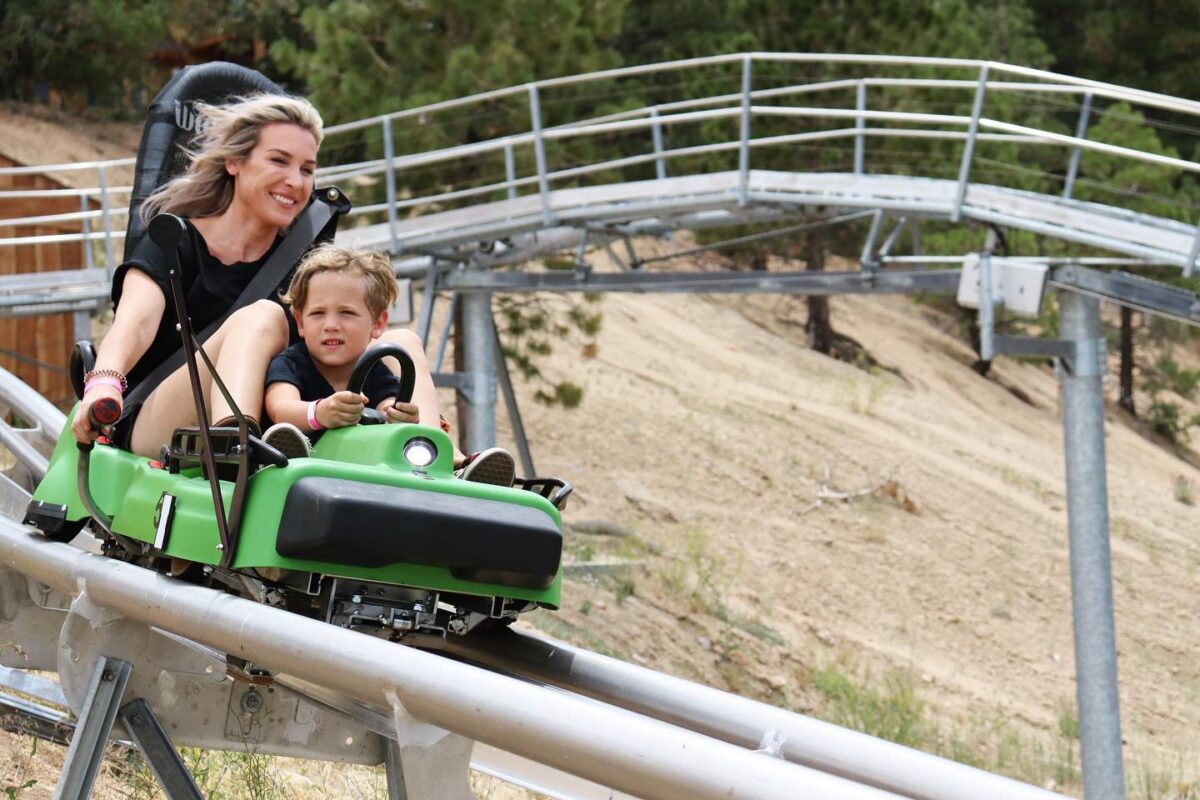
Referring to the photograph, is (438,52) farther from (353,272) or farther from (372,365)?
(372,365)

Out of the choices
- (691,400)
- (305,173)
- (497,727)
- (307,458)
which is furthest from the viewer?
(691,400)

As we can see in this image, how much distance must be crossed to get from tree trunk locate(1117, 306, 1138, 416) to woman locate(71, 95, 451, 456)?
25.7m

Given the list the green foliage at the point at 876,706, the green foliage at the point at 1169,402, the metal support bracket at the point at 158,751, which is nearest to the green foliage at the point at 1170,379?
the green foliage at the point at 1169,402

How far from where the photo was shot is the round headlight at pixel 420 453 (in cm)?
322

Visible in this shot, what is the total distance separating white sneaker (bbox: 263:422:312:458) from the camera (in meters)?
3.23

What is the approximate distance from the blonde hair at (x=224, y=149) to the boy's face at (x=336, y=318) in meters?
0.75

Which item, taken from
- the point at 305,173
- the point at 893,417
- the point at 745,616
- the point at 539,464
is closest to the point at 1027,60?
the point at 893,417

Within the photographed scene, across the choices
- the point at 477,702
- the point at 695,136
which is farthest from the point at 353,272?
the point at 695,136

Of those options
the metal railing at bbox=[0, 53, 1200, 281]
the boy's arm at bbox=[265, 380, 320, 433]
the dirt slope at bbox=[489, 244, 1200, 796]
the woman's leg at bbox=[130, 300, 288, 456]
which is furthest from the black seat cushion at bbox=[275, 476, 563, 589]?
the dirt slope at bbox=[489, 244, 1200, 796]

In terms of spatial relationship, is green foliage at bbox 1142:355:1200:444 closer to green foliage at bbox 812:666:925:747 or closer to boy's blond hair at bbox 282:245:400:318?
green foliage at bbox 812:666:925:747

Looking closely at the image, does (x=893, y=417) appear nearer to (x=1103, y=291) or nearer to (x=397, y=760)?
(x=1103, y=291)

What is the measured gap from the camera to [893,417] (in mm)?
23719

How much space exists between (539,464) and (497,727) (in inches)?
645

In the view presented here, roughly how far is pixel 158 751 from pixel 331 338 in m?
0.99
